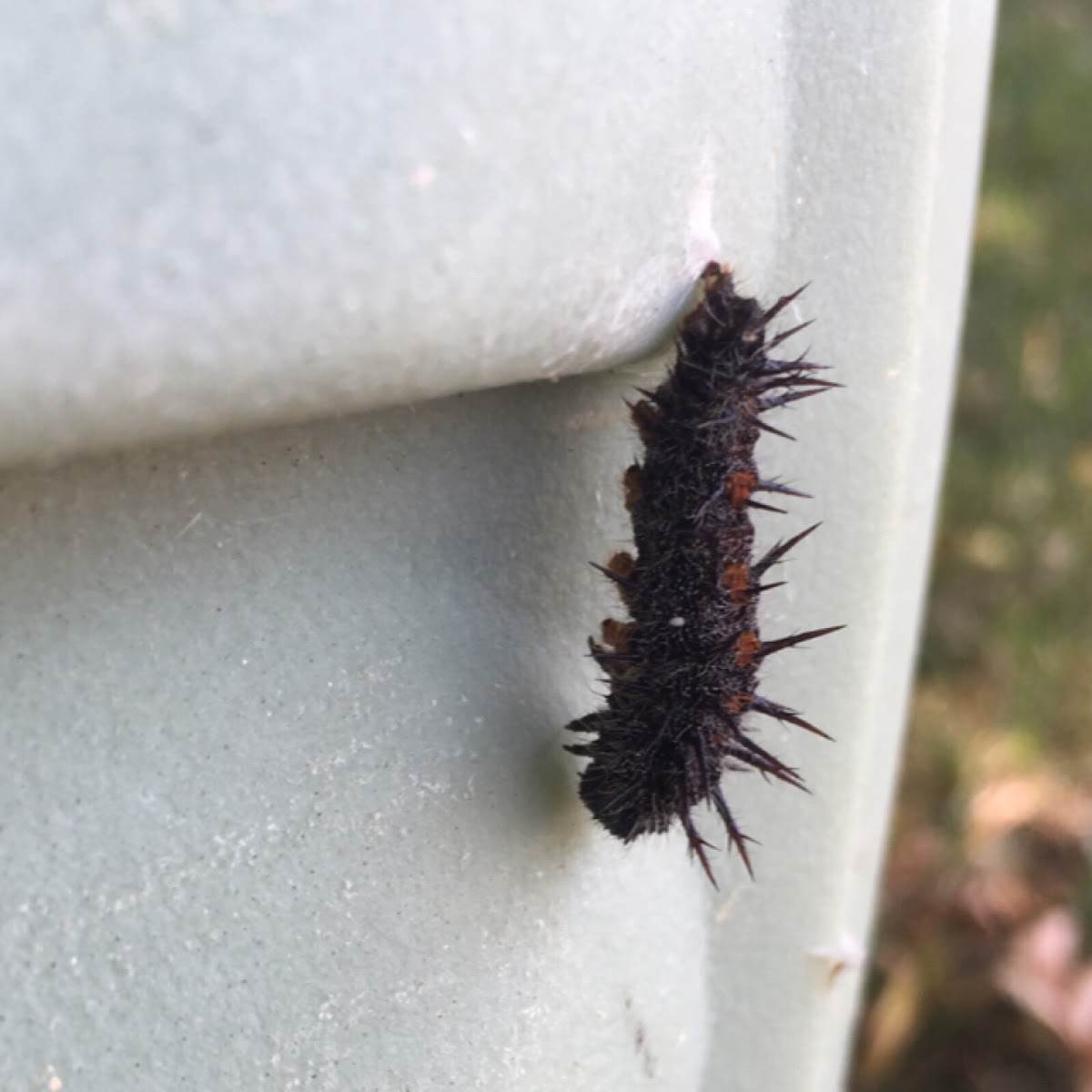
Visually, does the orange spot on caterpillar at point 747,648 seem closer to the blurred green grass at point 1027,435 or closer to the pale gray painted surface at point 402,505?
the pale gray painted surface at point 402,505

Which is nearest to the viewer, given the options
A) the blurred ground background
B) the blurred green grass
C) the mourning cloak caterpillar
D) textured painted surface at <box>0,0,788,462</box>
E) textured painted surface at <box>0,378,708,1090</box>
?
textured painted surface at <box>0,0,788,462</box>

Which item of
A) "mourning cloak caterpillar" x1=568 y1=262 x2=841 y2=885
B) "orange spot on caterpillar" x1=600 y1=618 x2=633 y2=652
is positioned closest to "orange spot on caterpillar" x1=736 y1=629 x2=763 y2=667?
"mourning cloak caterpillar" x1=568 y1=262 x2=841 y2=885

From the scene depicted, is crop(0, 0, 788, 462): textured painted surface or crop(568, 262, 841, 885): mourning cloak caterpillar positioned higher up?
crop(0, 0, 788, 462): textured painted surface

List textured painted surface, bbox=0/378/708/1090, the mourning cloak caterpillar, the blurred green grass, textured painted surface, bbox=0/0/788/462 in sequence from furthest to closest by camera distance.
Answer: the blurred green grass → the mourning cloak caterpillar → textured painted surface, bbox=0/378/708/1090 → textured painted surface, bbox=0/0/788/462

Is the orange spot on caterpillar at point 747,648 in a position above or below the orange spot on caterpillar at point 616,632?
below

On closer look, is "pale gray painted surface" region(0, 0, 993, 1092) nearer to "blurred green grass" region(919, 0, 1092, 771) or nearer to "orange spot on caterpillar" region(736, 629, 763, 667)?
"orange spot on caterpillar" region(736, 629, 763, 667)

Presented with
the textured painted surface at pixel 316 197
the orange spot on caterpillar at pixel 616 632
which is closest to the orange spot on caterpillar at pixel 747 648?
the orange spot on caterpillar at pixel 616 632
